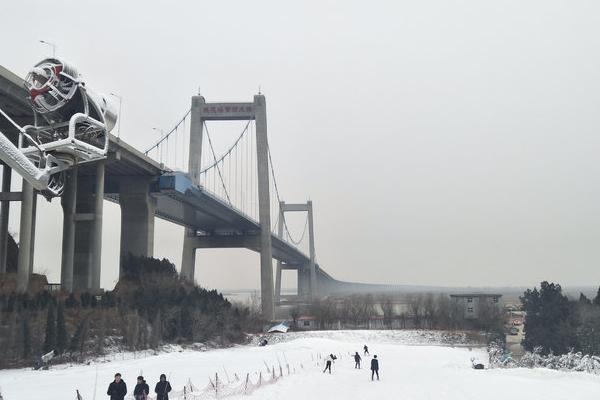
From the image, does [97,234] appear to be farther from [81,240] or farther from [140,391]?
[140,391]

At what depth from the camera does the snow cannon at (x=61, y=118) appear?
10992 mm

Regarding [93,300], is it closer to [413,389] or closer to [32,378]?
[32,378]

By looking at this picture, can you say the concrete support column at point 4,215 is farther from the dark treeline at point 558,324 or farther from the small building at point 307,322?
the small building at point 307,322

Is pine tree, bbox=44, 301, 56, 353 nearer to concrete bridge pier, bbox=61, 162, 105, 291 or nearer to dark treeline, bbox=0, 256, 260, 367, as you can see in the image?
dark treeline, bbox=0, 256, 260, 367

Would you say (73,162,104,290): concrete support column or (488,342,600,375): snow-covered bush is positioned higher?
(73,162,104,290): concrete support column

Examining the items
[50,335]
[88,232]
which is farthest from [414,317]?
[50,335]

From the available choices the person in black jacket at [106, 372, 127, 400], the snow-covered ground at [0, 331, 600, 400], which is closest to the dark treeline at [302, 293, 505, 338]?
the snow-covered ground at [0, 331, 600, 400]

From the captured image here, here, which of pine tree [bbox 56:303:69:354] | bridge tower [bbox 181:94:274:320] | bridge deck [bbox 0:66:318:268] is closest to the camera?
pine tree [bbox 56:303:69:354]

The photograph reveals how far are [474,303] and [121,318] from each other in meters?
55.9

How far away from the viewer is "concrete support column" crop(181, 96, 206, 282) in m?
78.2

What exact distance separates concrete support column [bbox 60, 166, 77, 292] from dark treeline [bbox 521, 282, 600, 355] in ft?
106

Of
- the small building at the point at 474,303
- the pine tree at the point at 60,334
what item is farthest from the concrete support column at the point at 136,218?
the small building at the point at 474,303

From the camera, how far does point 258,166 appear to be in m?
71.9

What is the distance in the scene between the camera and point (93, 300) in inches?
1412
